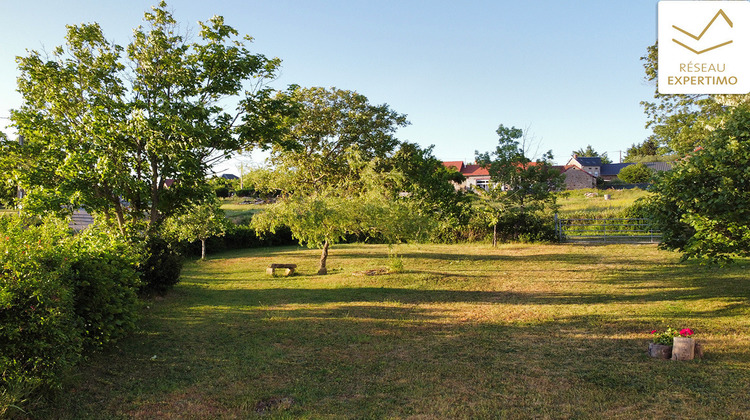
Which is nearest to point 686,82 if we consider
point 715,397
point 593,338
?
point 593,338

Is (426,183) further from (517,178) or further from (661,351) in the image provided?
(661,351)

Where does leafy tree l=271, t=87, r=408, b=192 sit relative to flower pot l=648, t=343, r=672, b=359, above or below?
above

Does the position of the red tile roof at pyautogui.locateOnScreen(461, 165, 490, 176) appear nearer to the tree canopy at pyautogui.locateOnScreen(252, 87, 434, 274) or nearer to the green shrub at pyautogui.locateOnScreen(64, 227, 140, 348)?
the tree canopy at pyautogui.locateOnScreen(252, 87, 434, 274)

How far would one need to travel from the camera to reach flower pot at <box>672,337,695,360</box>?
7484 mm

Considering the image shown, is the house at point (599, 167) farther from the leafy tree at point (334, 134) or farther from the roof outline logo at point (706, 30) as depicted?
the roof outline logo at point (706, 30)

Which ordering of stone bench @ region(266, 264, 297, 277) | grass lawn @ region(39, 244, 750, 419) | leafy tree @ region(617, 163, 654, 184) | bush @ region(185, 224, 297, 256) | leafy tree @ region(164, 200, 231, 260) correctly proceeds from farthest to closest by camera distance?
1. leafy tree @ region(617, 163, 654, 184)
2. bush @ region(185, 224, 297, 256)
3. stone bench @ region(266, 264, 297, 277)
4. leafy tree @ region(164, 200, 231, 260)
5. grass lawn @ region(39, 244, 750, 419)

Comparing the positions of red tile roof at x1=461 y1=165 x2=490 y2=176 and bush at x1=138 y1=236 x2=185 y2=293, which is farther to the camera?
red tile roof at x1=461 y1=165 x2=490 y2=176

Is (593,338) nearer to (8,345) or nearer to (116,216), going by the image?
(8,345)

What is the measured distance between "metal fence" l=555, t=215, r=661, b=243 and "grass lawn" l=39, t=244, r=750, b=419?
45.5 feet

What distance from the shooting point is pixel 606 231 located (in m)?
A: 30.8

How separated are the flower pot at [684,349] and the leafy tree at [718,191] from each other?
3.38 meters

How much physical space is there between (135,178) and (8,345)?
25.2 feet

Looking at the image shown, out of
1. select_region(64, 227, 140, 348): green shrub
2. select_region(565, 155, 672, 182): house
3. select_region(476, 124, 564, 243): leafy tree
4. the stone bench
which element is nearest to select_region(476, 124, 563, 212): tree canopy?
select_region(476, 124, 564, 243): leafy tree

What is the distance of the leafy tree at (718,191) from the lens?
9.62m
